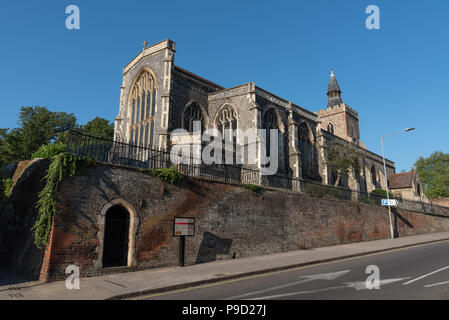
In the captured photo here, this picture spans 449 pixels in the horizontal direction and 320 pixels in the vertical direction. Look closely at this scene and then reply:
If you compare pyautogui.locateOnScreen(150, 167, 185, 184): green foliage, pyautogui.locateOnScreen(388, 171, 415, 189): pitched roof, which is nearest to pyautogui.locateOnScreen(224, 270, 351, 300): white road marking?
pyautogui.locateOnScreen(150, 167, 185, 184): green foliage

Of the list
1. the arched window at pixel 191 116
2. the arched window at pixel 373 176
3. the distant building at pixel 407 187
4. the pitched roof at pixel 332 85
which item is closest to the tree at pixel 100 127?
the arched window at pixel 191 116

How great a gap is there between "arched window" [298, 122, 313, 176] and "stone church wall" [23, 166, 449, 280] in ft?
33.0

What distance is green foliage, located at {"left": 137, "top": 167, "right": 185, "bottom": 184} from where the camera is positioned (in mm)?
11748

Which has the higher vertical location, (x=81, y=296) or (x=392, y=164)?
(x=392, y=164)

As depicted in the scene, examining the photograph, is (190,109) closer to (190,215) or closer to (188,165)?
(188,165)

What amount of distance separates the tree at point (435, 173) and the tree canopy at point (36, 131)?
57.5m

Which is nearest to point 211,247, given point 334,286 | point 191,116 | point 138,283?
point 138,283

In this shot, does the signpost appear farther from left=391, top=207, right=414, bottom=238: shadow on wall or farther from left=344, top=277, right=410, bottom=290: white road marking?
left=391, top=207, right=414, bottom=238: shadow on wall

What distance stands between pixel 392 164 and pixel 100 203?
2227 inches
